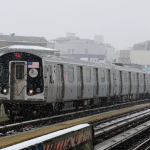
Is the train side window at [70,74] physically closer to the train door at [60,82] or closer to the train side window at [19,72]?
the train door at [60,82]

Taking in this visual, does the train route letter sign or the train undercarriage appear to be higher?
the train route letter sign

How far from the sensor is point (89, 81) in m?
19.2

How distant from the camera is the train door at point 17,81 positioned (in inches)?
582

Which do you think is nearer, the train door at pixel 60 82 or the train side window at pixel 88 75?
the train door at pixel 60 82

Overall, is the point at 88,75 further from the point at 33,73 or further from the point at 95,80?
the point at 33,73

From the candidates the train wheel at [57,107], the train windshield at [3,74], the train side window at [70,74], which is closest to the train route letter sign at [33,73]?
the train windshield at [3,74]

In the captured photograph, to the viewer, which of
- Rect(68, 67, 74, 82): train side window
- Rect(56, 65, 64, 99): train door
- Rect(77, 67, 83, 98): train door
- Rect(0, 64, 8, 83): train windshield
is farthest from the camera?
Rect(77, 67, 83, 98): train door

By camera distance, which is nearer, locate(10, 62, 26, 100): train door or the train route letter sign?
the train route letter sign

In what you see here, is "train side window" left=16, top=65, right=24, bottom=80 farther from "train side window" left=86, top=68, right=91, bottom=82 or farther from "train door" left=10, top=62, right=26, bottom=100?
"train side window" left=86, top=68, right=91, bottom=82

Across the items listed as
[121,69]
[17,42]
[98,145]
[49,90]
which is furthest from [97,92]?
[17,42]

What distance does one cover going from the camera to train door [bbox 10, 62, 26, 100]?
14781 mm

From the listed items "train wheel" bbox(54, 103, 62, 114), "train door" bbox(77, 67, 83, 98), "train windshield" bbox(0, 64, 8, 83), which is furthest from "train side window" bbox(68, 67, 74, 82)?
"train windshield" bbox(0, 64, 8, 83)

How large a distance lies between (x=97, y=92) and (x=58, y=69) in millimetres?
5234

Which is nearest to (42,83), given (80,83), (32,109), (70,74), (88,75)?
(32,109)
